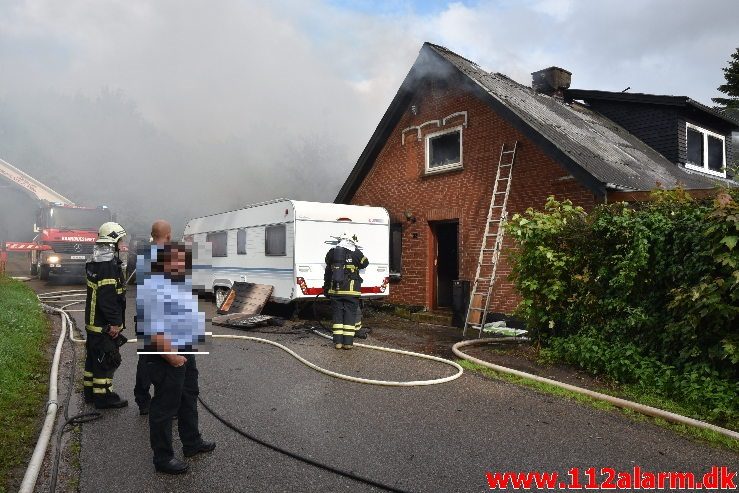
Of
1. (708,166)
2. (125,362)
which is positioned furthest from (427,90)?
(125,362)

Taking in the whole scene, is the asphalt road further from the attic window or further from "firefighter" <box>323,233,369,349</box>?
the attic window

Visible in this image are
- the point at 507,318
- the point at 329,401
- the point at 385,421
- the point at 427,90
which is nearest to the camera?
the point at 385,421

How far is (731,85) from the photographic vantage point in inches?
1172

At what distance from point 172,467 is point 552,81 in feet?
45.0

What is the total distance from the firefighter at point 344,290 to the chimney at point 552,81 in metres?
9.07

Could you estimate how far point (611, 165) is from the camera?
9.27 meters

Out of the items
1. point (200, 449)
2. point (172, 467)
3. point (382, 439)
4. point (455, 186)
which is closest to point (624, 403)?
point (382, 439)

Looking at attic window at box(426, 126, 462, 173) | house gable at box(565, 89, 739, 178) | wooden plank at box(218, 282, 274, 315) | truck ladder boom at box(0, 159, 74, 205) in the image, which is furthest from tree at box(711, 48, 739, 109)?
truck ladder boom at box(0, 159, 74, 205)

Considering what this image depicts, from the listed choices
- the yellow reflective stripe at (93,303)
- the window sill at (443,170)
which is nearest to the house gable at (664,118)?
the window sill at (443,170)

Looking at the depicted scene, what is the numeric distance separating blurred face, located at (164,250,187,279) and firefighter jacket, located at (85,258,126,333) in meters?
1.46

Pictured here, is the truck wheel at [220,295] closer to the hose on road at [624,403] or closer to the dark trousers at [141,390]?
the hose on road at [624,403]

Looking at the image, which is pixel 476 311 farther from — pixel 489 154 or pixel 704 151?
pixel 704 151

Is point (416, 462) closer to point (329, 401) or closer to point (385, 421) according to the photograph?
point (385, 421)

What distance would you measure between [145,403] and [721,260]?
5378mm
